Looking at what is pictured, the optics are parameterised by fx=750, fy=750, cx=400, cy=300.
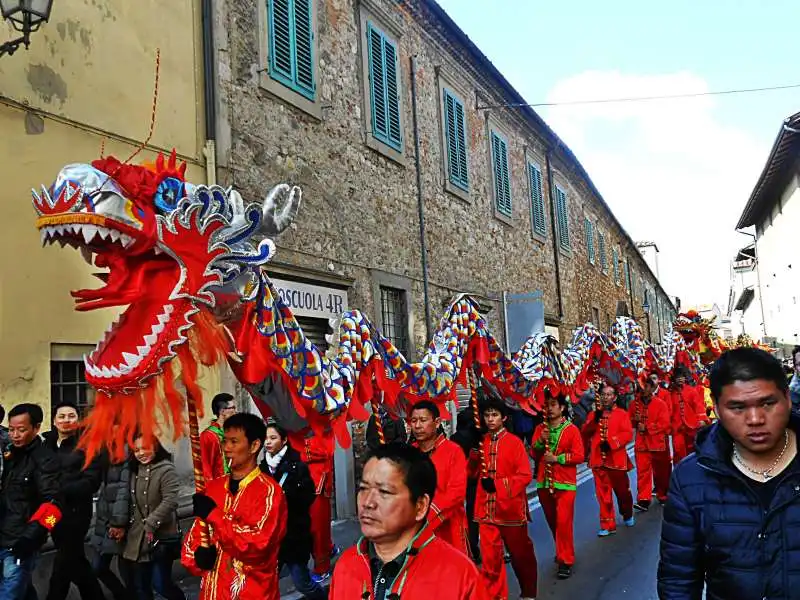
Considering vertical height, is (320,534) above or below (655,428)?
below

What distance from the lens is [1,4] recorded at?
17.8 ft

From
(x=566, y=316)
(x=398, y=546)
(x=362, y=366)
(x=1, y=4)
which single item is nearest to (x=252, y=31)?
(x=1, y=4)

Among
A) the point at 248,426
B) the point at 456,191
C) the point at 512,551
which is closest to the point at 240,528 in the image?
the point at 248,426

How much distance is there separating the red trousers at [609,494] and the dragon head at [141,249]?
20.6 ft

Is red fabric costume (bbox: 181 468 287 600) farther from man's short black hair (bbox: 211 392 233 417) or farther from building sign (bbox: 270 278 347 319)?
building sign (bbox: 270 278 347 319)

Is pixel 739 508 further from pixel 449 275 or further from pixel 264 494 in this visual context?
pixel 449 275

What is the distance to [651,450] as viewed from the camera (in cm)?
1027

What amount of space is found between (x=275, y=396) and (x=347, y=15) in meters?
8.21

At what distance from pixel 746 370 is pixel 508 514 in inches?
147

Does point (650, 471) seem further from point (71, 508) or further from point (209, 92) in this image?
point (71, 508)

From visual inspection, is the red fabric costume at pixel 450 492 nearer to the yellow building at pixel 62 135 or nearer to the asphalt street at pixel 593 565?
the asphalt street at pixel 593 565

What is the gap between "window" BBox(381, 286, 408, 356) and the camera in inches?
457

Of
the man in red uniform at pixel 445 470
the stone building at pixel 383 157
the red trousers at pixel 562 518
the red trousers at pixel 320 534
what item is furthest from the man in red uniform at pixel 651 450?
the man in red uniform at pixel 445 470

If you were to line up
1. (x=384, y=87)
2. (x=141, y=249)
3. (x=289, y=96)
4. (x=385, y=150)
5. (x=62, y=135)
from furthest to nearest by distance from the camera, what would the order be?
(x=384, y=87), (x=385, y=150), (x=289, y=96), (x=62, y=135), (x=141, y=249)
